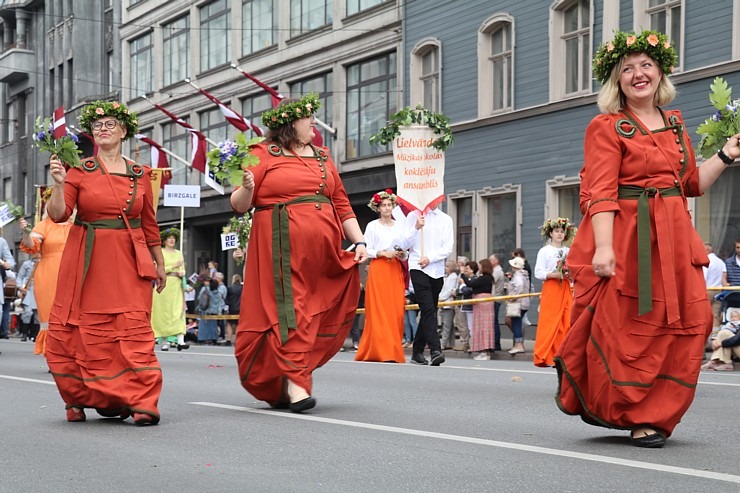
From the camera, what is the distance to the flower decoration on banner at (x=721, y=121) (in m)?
7.24

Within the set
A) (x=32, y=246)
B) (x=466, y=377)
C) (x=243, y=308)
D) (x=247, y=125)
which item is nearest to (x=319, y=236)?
(x=243, y=308)

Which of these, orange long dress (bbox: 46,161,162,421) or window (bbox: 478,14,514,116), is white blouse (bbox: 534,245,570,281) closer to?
orange long dress (bbox: 46,161,162,421)

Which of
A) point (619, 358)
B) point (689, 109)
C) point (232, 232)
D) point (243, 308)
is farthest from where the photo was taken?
point (232, 232)

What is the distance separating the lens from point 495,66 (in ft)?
96.0

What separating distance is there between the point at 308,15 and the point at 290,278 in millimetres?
29078

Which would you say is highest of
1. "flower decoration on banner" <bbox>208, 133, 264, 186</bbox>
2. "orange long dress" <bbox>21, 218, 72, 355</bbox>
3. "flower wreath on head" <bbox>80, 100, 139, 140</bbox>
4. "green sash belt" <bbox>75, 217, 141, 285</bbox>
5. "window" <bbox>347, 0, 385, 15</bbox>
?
"window" <bbox>347, 0, 385, 15</bbox>

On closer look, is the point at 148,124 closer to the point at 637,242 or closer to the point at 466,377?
the point at 466,377

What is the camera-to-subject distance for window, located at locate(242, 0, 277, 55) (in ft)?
130

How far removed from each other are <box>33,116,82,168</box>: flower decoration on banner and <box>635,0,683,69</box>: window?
1632cm

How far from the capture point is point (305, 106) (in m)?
9.53

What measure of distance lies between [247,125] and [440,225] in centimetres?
1904

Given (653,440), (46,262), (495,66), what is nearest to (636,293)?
(653,440)

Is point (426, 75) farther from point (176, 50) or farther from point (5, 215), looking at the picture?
point (176, 50)

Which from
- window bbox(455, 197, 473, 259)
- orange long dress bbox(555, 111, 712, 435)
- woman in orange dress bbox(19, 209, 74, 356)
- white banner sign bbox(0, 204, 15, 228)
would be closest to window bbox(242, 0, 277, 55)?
window bbox(455, 197, 473, 259)
